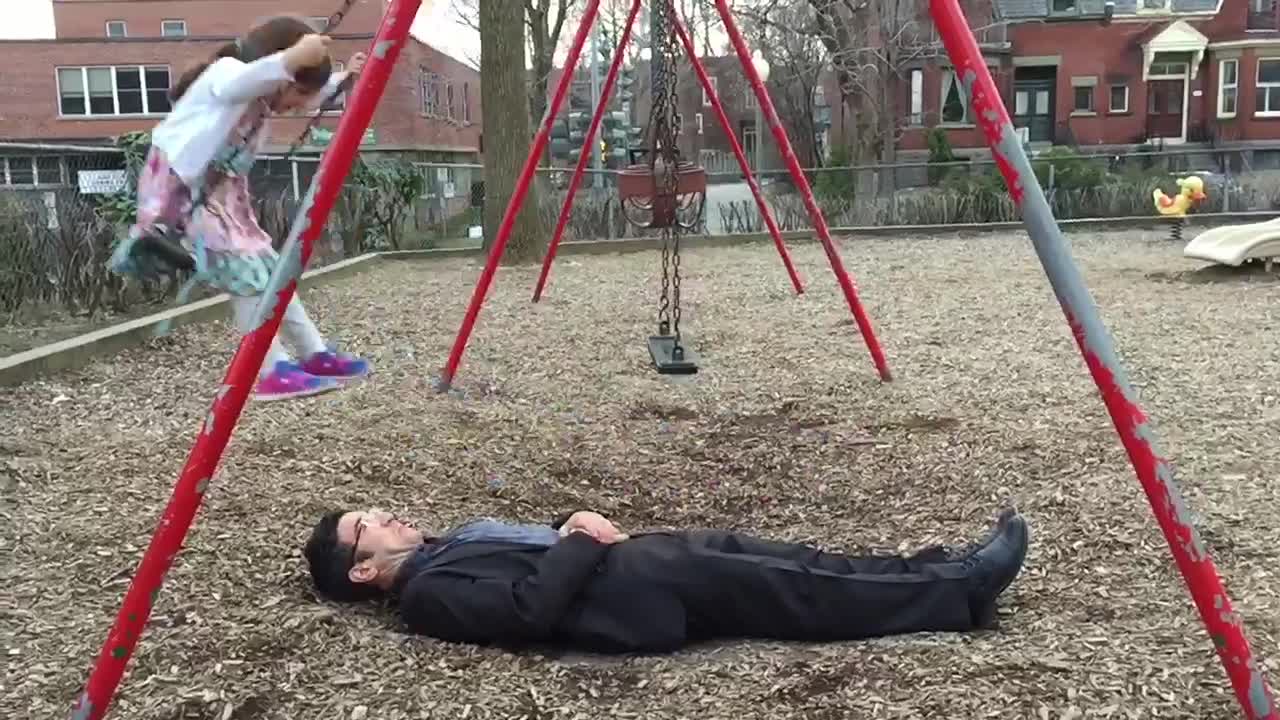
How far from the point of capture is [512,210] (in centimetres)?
486

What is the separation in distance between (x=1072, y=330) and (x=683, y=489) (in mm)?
2047

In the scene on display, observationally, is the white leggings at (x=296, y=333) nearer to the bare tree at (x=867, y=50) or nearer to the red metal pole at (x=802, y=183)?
the red metal pole at (x=802, y=183)

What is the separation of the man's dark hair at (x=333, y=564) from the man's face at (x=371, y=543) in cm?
1

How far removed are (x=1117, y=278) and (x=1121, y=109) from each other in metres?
21.7

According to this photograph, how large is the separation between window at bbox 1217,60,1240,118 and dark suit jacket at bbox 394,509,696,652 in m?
29.4

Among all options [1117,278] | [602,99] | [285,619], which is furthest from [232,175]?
[1117,278]

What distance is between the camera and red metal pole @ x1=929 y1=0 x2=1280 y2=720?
1609mm

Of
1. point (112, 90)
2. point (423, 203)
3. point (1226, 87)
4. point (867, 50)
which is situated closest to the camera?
point (423, 203)

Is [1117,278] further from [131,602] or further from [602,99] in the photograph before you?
[131,602]

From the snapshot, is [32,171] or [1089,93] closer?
[32,171]

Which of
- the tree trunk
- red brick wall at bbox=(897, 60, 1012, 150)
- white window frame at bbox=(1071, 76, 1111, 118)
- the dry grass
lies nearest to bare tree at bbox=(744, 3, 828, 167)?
red brick wall at bbox=(897, 60, 1012, 150)

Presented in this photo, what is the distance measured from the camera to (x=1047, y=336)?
5852 mm

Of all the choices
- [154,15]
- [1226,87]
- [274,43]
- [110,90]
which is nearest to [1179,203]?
[274,43]

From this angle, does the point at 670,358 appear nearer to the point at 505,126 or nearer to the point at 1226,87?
the point at 505,126
